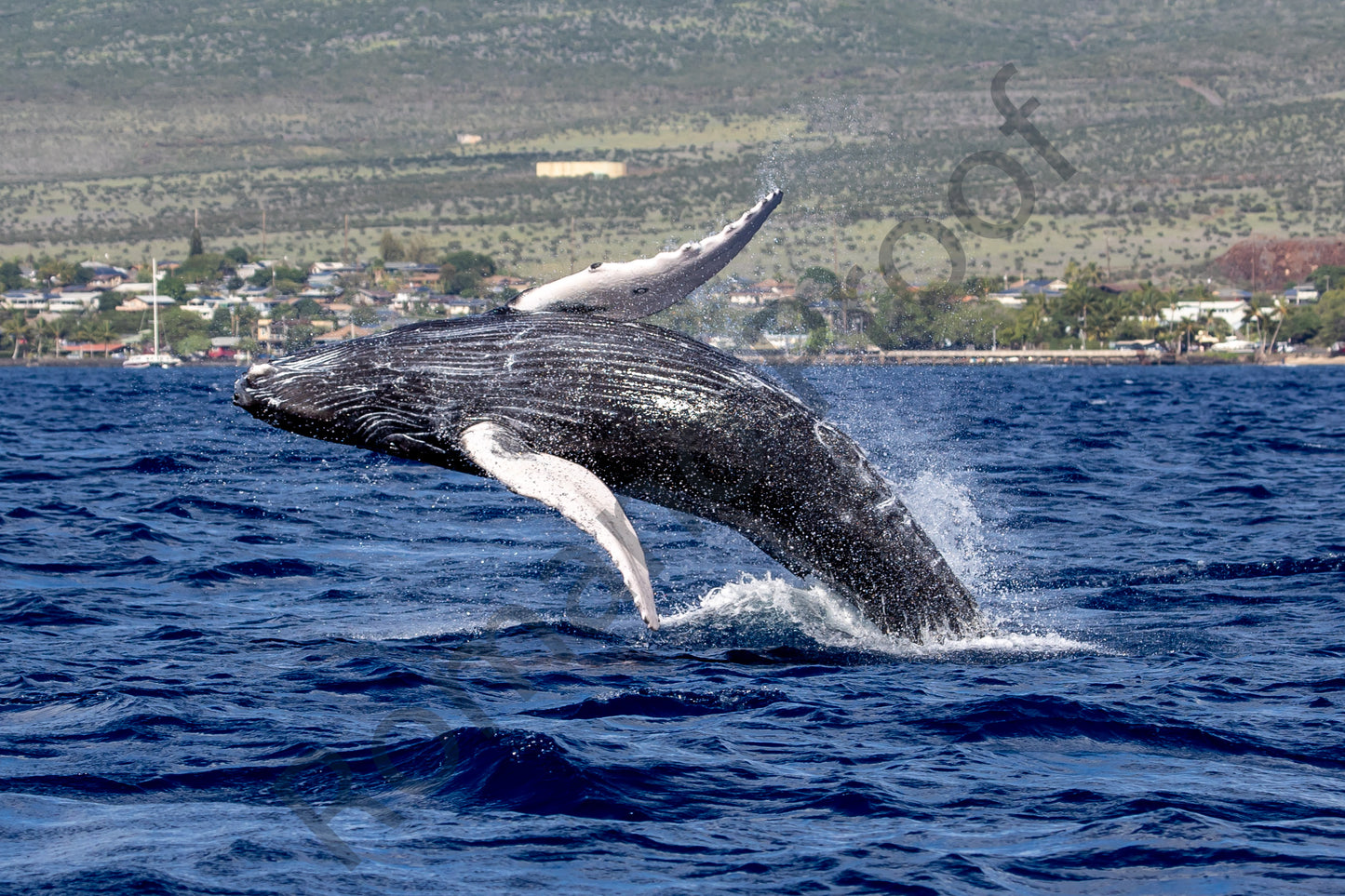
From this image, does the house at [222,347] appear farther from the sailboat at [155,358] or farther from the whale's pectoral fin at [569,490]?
the whale's pectoral fin at [569,490]

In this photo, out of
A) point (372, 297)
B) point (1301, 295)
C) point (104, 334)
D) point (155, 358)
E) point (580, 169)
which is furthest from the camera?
point (580, 169)

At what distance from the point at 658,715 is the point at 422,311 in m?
100

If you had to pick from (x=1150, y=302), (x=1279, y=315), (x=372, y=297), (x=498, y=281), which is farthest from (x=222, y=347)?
(x=1279, y=315)

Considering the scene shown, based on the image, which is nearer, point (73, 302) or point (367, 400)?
point (367, 400)

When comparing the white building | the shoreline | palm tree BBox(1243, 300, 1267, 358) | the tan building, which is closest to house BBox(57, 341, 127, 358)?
the shoreline

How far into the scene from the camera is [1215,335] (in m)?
142

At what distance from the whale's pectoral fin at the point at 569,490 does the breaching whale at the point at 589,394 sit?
79 millimetres

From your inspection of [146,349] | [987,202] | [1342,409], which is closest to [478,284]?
[146,349]

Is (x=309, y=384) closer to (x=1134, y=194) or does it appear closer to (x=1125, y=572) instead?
(x=1125, y=572)

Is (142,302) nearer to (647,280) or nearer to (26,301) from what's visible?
(26,301)

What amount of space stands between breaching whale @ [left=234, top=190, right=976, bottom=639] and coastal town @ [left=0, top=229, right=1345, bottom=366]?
96.4 meters

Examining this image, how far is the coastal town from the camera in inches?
4815

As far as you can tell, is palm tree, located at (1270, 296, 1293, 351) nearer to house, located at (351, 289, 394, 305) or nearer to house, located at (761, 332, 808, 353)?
house, located at (761, 332, 808, 353)

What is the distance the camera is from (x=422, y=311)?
106 meters
